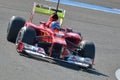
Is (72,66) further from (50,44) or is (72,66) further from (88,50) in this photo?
(88,50)

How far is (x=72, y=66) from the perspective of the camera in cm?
1168

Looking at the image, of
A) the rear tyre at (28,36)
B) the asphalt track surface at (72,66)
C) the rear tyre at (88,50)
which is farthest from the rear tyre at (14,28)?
the rear tyre at (88,50)

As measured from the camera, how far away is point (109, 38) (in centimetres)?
1797

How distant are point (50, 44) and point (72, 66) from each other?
75cm

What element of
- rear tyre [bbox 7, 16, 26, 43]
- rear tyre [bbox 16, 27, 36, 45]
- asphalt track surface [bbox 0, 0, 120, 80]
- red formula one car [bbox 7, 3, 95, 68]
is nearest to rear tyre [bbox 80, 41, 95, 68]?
red formula one car [bbox 7, 3, 95, 68]

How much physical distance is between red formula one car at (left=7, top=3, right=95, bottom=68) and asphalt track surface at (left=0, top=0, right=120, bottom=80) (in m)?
0.23

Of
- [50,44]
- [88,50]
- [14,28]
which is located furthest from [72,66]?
[14,28]

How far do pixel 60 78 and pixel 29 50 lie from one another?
2.05m

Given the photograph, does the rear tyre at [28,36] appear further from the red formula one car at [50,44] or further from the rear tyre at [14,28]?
the rear tyre at [14,28]

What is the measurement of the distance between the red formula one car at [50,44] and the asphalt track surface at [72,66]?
0.74 feet

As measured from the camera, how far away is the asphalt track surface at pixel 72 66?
9.91 metres

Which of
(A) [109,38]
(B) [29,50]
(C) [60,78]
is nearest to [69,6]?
(A) [109,38]

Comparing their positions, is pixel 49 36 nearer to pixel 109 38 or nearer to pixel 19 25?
pixel 19 25

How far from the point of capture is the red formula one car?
11.7 metres
